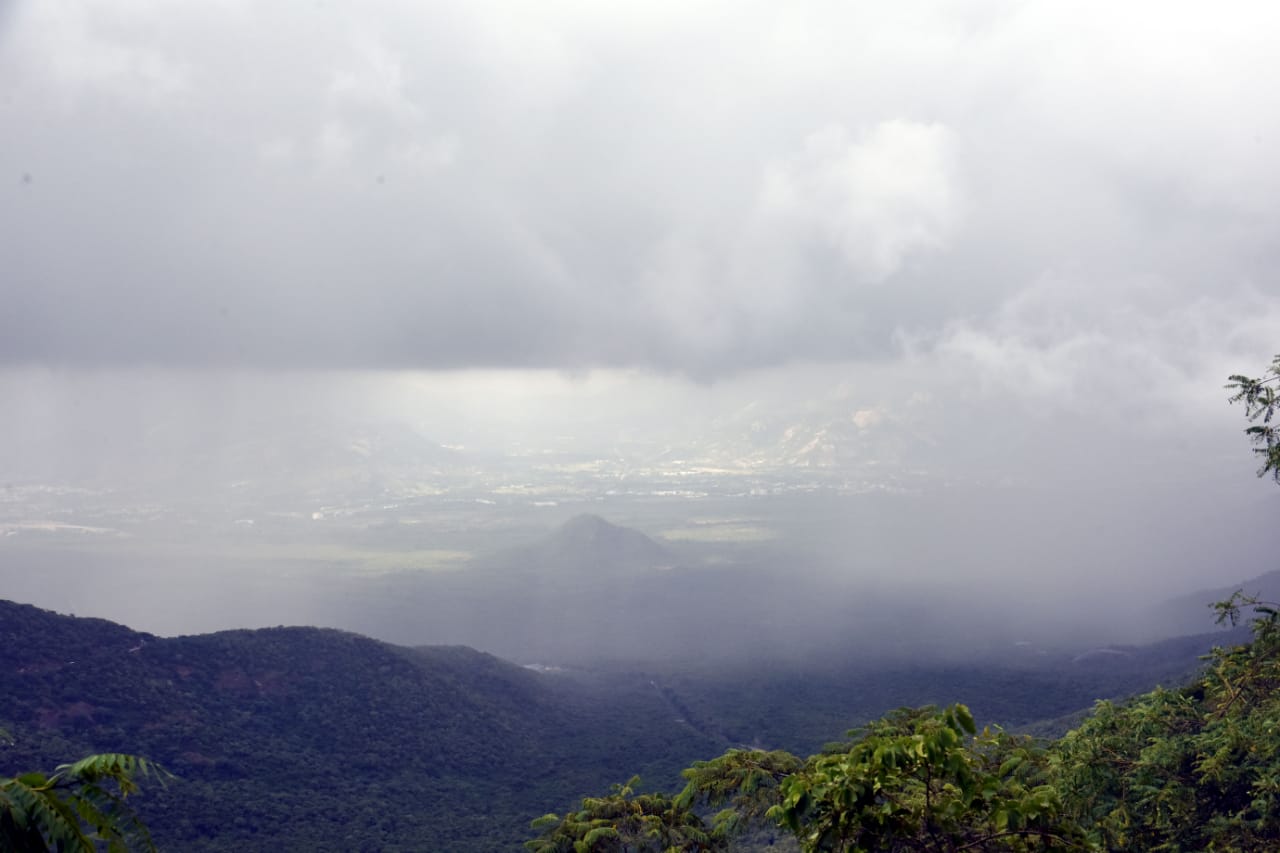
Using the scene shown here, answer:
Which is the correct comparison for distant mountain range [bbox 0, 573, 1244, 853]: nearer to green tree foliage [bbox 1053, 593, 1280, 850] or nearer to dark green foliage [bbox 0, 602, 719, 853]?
dark green foliage [bbox 0, 602, 719, 853]

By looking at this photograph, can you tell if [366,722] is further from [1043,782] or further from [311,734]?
[1043,782]

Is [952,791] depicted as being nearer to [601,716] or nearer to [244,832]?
[244,832]

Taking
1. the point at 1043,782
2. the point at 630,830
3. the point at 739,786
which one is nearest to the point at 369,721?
the point at 630,830

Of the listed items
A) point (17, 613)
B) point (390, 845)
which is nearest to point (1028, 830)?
point (390, 845)

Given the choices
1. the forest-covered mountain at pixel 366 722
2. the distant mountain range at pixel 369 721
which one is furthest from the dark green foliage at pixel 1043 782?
the forest-covered mountain at pixel 366 722

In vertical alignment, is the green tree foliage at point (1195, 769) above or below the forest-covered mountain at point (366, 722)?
above

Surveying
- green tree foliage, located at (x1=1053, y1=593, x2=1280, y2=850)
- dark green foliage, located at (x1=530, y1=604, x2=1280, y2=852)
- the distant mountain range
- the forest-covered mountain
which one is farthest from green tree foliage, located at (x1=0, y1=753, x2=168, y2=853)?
the forest-covered mountain

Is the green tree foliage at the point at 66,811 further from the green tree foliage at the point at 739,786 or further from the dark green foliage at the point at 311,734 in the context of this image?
the dark green foliage at the point at 311,734
